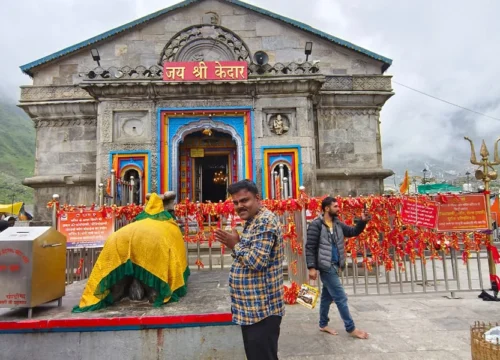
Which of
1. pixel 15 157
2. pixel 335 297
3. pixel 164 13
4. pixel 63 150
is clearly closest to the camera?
pixel 335 297

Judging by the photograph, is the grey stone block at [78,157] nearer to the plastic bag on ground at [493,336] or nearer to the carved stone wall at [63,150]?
the carved stone wall at [63,150]

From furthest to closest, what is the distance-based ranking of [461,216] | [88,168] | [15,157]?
[15,157] → [88,168] → [461,216]

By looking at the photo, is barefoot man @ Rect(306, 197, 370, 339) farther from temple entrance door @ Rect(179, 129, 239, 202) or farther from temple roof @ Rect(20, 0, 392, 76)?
temple roof @ Rect(20, 0, 392, 76)

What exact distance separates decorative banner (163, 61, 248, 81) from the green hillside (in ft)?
139

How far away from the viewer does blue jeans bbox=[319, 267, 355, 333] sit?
4648 mm

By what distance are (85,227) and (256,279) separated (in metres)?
5.61

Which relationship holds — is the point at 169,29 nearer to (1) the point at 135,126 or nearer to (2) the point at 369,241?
(1) the point at 135,126

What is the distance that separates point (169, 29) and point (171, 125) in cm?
504

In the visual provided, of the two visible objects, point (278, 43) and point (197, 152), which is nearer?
point (197, 152)

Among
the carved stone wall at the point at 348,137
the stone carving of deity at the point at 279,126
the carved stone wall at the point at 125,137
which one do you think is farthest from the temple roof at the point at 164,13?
the stone carving of deity at the point at 279,126

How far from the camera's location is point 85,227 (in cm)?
694

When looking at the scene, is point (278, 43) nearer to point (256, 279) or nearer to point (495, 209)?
point (256, 279)

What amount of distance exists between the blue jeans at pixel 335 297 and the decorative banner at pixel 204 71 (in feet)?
30.2

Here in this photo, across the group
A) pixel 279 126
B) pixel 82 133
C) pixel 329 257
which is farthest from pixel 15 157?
pixel 329 257
